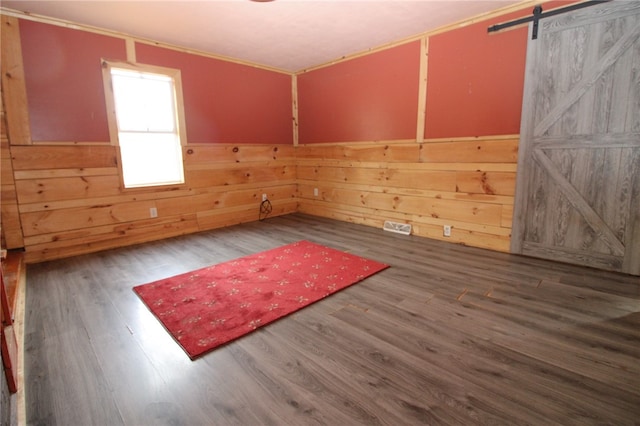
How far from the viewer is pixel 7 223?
3047mm

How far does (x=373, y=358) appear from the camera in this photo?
1643mm

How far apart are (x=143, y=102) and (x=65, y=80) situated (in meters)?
0.76

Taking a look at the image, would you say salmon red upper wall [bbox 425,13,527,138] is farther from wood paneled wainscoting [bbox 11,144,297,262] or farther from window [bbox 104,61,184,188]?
window [bbox 104,61,184,188]

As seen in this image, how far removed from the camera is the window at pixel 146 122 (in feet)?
11.8

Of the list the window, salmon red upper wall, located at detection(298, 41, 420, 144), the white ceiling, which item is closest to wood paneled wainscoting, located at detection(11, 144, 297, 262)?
the window

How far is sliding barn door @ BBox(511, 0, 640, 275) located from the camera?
101 inches

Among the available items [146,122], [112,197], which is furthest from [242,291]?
[146,122]

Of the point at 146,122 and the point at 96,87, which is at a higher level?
the point at 96,87

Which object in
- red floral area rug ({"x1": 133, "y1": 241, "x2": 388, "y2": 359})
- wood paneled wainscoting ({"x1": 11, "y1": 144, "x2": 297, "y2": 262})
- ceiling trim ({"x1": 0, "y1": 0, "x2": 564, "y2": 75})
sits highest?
ceiling trim ({"x1": 0, "y1": 0, "x2": 564, "y2": 75})

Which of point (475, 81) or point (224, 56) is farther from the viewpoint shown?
point (224, 56)

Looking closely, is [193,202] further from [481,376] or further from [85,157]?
[481,376]

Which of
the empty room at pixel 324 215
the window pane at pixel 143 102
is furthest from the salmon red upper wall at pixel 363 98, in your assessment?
the window pane at pixel 143 102

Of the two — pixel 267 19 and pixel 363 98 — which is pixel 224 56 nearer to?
pixel 267 19

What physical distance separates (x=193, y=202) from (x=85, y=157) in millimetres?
1299
